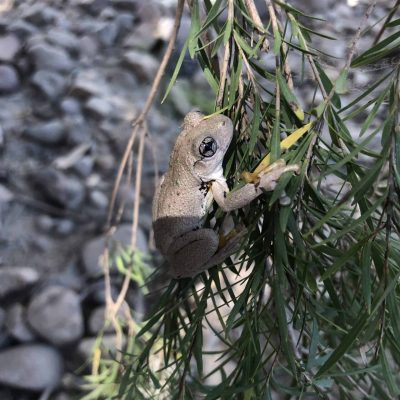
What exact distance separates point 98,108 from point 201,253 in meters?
2.16

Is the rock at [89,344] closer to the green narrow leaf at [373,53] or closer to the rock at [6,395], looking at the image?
the rock at [6,395]

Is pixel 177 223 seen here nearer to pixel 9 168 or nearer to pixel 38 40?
pixel 9 168

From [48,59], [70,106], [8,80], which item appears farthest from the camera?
[48,59]

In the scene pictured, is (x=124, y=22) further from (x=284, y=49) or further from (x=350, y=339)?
(x=350, y=339)

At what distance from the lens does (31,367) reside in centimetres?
198

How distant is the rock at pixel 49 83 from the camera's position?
297 cm

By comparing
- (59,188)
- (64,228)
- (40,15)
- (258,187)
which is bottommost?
(64,228)

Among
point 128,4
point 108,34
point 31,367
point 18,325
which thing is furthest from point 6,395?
point 128,4

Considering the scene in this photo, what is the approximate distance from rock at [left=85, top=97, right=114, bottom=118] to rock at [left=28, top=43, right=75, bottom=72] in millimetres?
367

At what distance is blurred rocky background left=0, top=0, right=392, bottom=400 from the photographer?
2.10 m

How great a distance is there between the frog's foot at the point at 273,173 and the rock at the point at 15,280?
184 centimetres

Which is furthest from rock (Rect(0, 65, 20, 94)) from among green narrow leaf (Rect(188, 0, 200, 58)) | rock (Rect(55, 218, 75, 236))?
green narrow leaf (Rect(188, 0, 200, 58))

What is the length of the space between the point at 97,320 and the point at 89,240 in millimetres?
404

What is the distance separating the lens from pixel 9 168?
263cm
